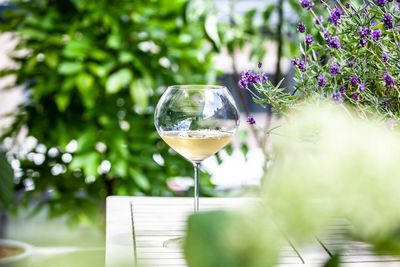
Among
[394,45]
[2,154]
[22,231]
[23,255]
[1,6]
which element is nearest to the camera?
[394,45]

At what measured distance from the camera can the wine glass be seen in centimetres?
109

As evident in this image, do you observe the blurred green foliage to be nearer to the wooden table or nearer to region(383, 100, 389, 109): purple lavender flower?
the wooden table

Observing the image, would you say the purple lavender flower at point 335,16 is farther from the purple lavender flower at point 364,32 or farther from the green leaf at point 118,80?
the green leaf at point 118,80

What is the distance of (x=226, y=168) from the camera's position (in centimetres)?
260

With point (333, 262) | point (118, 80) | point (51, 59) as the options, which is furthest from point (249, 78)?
point (51, 59)

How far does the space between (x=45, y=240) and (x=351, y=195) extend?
3114 mm

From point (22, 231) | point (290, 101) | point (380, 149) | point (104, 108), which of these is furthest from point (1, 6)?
point (380, 149)

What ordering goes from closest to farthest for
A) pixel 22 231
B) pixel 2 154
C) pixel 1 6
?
pixel 2 154, pixel 1 6, pixel 22 231

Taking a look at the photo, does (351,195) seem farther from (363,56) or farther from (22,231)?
(22,231)

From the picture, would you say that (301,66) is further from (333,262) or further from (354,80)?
(333,262)

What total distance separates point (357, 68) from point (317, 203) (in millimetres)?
785

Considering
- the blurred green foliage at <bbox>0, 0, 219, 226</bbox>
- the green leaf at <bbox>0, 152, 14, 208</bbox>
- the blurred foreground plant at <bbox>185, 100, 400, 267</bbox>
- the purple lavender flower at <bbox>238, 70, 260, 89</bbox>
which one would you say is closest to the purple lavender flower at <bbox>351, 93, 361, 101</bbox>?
the purple lavender flower at <bbox>238, 70, 260, 89</bbox>

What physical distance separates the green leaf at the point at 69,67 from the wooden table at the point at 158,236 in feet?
3.41

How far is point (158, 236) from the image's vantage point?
1092 mm
